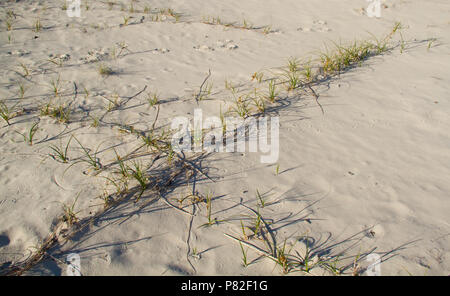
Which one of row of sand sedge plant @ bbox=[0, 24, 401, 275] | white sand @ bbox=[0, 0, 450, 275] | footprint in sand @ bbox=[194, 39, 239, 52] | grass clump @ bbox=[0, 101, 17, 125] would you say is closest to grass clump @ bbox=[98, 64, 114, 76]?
white sand @ bbox=[0, 0, 450, 275]

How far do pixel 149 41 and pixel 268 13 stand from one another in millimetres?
2104

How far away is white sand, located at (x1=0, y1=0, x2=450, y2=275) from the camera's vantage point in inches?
70.8

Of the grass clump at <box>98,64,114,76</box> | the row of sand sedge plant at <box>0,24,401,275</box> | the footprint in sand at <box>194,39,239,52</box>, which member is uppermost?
the footprint in sand at <box>194,39,239,52</box>

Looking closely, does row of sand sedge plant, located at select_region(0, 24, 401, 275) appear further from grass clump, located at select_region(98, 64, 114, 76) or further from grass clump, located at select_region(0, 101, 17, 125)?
grass clump, located at select_region(98, 64, 114, 76)

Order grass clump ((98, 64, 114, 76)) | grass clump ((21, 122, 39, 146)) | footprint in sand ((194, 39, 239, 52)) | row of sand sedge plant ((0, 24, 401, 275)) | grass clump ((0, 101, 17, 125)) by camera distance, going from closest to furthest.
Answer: row of sand sedge plant ((0, 24, 401, 275))
grass clump ((21, 122, 39, 146))
grass clump ((0, 101, 17, 125))
grass clump ((98, 64, 114, 76))
footprint in sand ((194, 39, 239, 52))

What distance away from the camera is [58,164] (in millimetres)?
2340

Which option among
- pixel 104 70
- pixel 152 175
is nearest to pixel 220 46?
pixel 104 70

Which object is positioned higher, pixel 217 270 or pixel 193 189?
pixel 193 189

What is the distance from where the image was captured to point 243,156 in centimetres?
245

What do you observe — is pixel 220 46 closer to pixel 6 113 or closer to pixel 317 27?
pixel 317 27

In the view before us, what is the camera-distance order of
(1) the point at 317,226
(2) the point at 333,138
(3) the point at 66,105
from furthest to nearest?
(3) the point at 66,105 → (2) the point at 333,138 → (1) the point at 317,226

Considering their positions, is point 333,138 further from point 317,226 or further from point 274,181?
point 317,226
